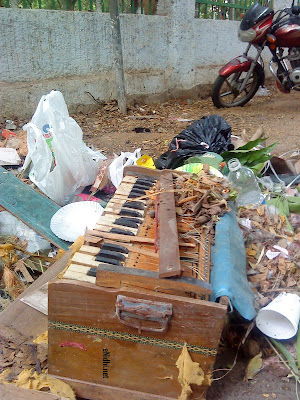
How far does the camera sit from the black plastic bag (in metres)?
3.54

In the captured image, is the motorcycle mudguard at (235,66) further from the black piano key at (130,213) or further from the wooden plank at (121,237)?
the wooden plank at (121,237)

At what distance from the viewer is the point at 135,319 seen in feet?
5.28

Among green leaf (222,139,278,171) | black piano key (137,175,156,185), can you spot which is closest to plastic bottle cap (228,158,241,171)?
green leaf (222,139,278,171)

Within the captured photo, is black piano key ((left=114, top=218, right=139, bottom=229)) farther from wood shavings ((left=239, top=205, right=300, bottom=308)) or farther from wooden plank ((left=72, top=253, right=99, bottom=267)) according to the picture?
wood shavings ((left=239, top=205, right=300, bottom=308))

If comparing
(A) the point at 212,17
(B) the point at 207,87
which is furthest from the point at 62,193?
(A) the point at 212,17

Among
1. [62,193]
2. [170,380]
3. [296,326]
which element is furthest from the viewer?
[62,193]

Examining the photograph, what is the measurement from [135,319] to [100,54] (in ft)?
16.3

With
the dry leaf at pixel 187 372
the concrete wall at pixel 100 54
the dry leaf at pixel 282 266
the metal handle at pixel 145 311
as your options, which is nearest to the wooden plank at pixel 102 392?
the dry leaf at pixel 187 372

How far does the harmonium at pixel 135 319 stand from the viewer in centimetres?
157

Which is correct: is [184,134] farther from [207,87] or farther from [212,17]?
[212,17]

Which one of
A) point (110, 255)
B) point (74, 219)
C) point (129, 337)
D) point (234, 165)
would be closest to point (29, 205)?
point (74, 219)

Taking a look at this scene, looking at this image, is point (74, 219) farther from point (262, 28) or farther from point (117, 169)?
point (262, 28)

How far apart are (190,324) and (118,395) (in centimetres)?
52

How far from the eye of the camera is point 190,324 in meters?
1.59
